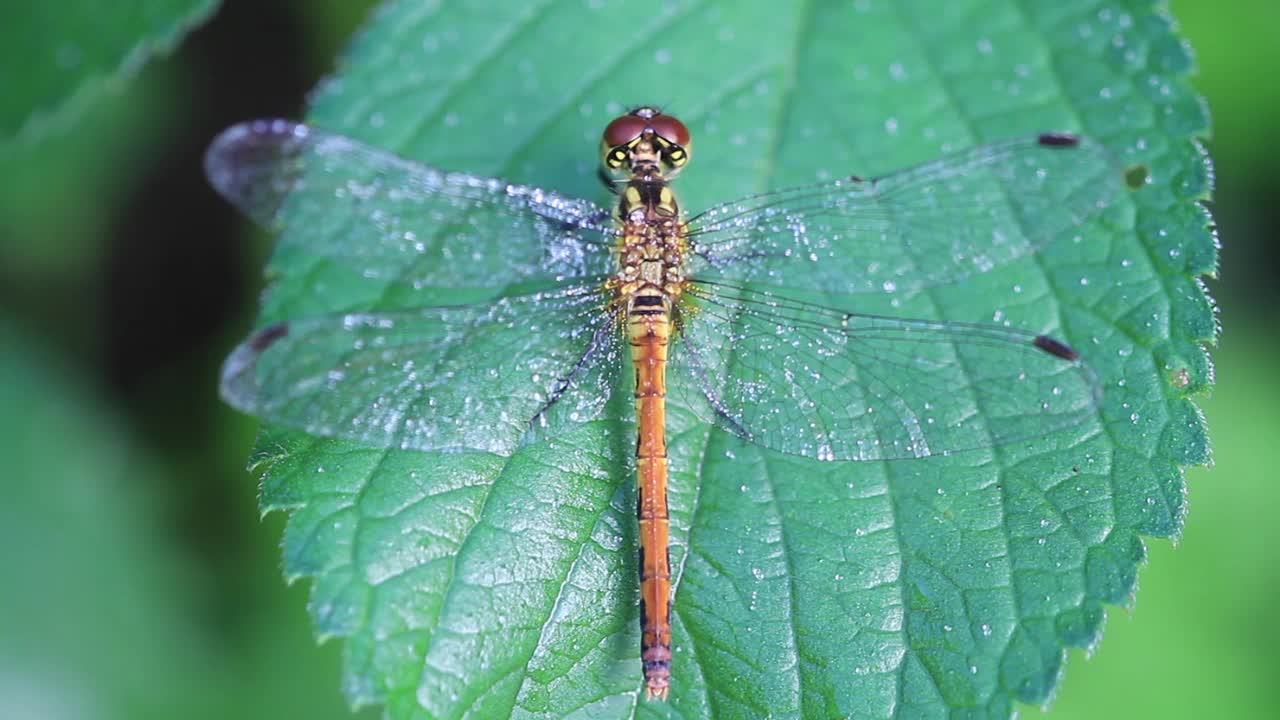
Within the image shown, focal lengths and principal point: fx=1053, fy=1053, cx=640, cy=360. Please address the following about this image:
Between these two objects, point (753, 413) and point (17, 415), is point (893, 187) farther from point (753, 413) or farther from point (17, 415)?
point (17, 415)

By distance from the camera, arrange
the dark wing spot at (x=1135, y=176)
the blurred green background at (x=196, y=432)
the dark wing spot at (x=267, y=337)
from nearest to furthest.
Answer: the dark wing spot at (x=267, y=337), the dark wing spot at (x=1135, y=176), the blurred green background at (x=196, y=432)

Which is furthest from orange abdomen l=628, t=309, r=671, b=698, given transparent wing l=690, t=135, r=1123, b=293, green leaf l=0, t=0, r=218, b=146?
green leaf l=0, t=0, r=218, b=146

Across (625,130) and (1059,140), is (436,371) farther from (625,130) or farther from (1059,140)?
(1059,140)

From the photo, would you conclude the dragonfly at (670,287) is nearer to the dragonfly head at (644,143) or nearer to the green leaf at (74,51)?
the dragonfly head at (644,143)

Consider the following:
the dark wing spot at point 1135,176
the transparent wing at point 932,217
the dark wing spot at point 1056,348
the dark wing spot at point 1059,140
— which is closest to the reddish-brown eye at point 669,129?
the transparent wing at point 932,217

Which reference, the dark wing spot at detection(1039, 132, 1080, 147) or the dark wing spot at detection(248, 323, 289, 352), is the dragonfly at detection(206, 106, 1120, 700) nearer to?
the dark wing spot at detection(1039, 132, 1080, 147)
